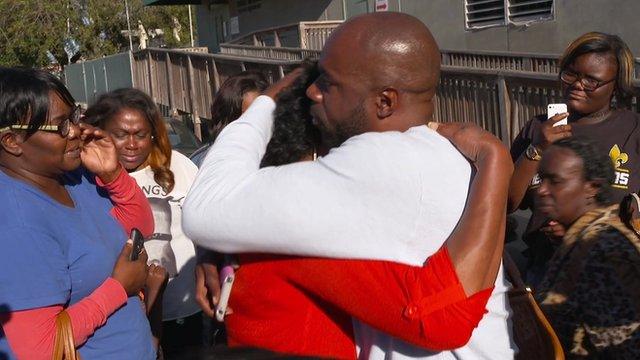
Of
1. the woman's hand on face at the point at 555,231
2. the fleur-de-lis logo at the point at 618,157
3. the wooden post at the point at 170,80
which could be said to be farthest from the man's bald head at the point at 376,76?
the wooden post at the point at 170,80

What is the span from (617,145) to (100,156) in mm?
2224

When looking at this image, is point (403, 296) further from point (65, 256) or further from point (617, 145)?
point (617, 145)

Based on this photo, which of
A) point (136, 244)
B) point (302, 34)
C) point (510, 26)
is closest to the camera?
point (136, 244)

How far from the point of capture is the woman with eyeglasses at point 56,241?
7.33ft

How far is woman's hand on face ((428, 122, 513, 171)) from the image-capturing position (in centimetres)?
181

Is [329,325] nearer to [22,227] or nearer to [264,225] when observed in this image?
[264,225]

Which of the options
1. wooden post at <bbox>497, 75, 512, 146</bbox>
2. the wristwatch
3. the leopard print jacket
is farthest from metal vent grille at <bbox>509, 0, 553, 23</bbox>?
the leopard print jacket

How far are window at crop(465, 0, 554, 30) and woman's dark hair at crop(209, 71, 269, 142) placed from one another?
9805 mm

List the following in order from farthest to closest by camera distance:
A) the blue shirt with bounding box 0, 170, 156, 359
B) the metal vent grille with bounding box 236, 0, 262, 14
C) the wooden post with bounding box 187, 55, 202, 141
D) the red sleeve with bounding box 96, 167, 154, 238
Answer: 1. the metal vent grille with bounding box 236, 0, 262, 14
2. the wooden post with bounding box 187, 55, 202, 141
3. the red sleeve with bounding box 96, 167, 154, 238
4. the blue shirt with bounding box 0, 170, 156, 359

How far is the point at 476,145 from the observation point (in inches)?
71.8

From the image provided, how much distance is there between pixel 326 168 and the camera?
1.66 m

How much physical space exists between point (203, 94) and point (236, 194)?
14142 mm

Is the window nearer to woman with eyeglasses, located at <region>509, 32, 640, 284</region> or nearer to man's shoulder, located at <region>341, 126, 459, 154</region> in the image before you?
woman with eyeglasses, located at <region>509, 32, 640, 284</region>

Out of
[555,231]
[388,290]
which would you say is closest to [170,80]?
[555,231]
